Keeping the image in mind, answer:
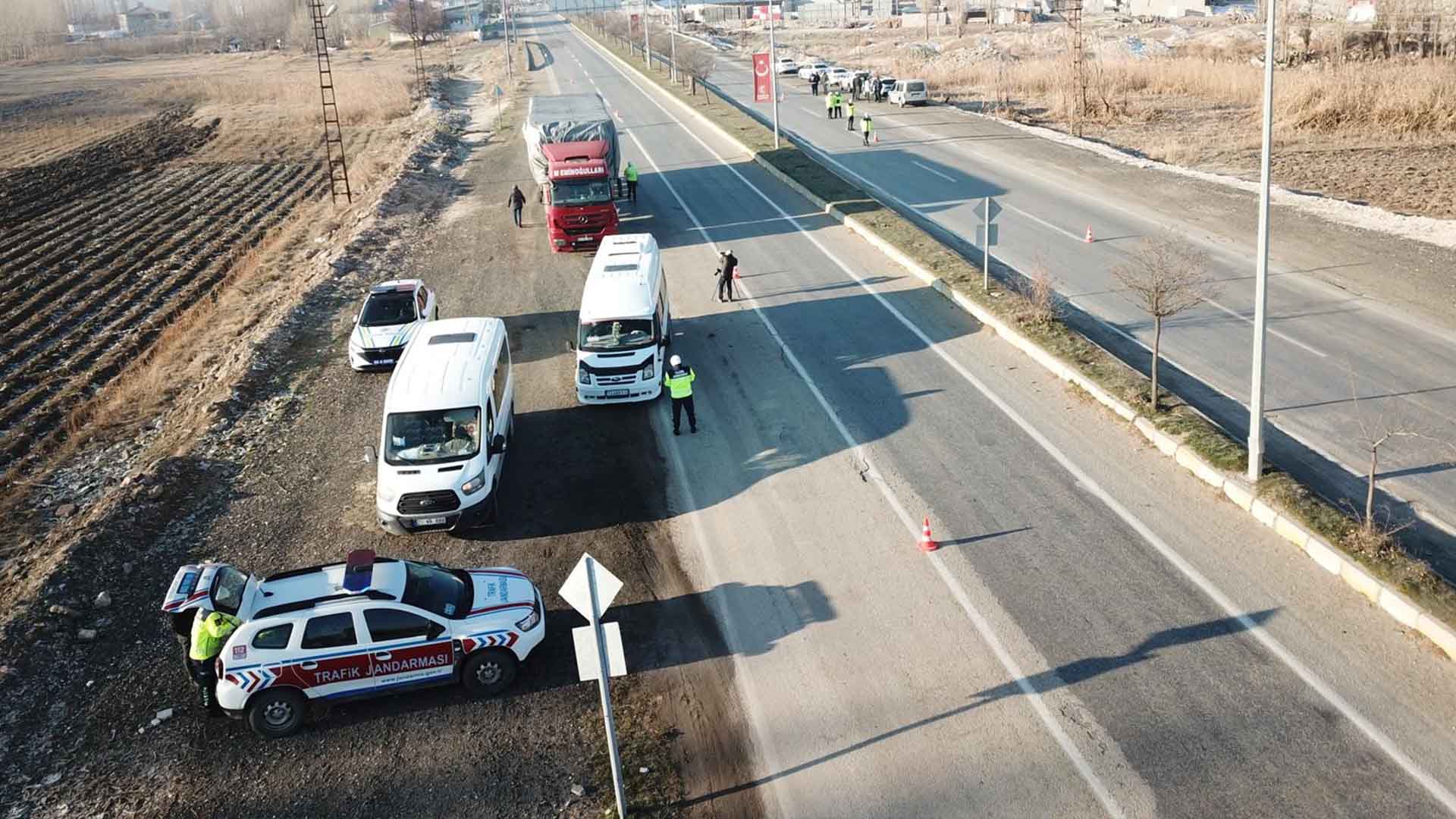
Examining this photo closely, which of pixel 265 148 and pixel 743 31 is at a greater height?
pixel 743 31

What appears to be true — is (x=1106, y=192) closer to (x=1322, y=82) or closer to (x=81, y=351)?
(x=1322, y=82)

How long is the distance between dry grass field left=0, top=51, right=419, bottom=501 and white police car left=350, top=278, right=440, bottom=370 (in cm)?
426

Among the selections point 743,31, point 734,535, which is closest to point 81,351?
point 734,535

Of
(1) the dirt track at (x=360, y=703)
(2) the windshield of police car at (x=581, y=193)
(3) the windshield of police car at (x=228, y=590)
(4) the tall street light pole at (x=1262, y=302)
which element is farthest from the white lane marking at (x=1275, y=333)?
(3) the windshield of police car at (x=228, y=590)

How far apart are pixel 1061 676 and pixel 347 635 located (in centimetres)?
809

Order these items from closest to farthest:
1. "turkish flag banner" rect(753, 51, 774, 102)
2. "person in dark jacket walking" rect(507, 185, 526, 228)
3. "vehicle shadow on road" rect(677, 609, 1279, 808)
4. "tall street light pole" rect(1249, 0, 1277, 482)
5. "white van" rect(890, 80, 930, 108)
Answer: "vehicle shadow on road" rect(677, 609, 1279, 808) < "tall street light pole" rect(1249, 0, 1277, 482) < "person in dark jacket walking" rect(507, 185, 526, 228) < "turkish flag banner" rect(753, 51, 774, 102) < "white van" rect(890, 80, 930, 108)

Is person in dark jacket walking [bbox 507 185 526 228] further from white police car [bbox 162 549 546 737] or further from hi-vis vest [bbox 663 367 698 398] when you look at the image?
white police car [bbox 162 549 546 737]

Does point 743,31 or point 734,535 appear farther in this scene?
point 743,31

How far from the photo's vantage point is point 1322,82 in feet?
146

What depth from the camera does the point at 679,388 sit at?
717 inches

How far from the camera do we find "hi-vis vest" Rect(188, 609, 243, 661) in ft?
38.3

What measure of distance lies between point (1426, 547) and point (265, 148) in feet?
197

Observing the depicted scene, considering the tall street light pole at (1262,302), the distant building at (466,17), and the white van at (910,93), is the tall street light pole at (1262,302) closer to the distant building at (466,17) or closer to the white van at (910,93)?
the white van at (910,93)

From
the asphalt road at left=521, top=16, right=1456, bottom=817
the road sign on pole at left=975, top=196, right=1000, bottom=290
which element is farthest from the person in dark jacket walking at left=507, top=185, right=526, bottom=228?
the road sign on pole at left=975, top=196, right=1000, bottom=290
